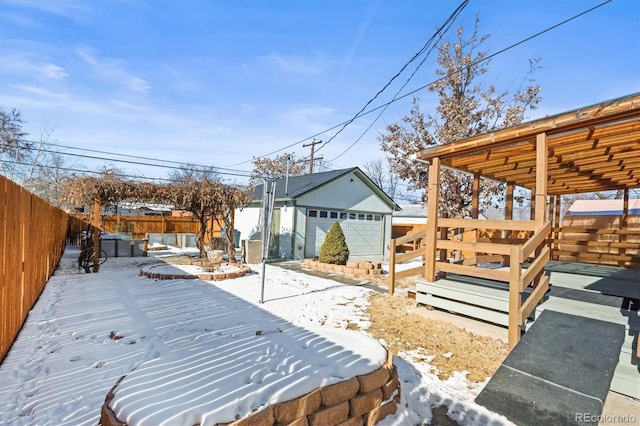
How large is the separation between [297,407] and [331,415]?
0.28m

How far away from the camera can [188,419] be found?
5.49ft

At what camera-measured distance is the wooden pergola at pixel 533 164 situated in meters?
3.73

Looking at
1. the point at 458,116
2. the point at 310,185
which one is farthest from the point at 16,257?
the point at 458,116

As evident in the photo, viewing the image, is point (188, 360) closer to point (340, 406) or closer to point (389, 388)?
point (340, 406)

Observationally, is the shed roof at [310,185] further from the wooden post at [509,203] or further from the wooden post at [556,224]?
the wooden post at [556,224]

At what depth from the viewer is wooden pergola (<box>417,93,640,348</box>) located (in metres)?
3.73

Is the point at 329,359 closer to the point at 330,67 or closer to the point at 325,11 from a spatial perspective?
the point at 325,11

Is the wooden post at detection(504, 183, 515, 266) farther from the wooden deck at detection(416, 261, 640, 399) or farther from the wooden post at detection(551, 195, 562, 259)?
the wooden deck at detection(416, 261, 640, 399)

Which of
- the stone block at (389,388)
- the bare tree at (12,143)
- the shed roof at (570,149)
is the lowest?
the stone block at (389,388)

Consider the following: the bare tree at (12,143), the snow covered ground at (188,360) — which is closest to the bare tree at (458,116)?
the snow covered ground at (188,360)

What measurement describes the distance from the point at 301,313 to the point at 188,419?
3629mm

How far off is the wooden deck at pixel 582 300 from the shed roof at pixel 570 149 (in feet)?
6.76

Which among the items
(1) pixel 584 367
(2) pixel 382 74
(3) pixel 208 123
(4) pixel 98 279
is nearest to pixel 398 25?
(2) pixel 382 74

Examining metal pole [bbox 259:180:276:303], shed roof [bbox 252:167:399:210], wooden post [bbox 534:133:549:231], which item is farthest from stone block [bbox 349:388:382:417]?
shed roof [bbox 252:167:399:210]
